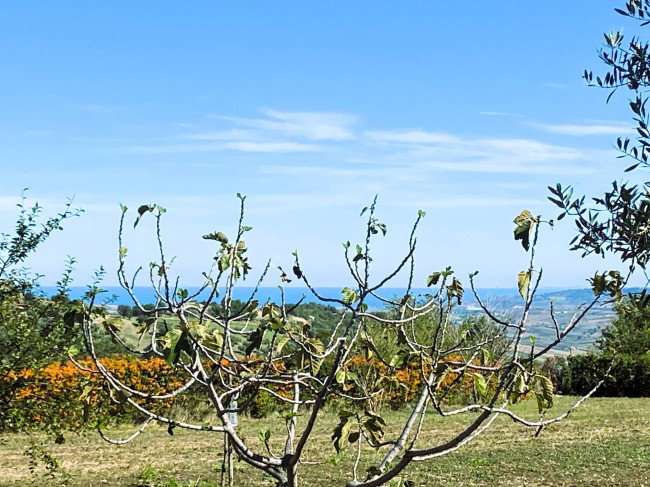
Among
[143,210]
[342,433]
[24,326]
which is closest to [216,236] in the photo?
[143,210]

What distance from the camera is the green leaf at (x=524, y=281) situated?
2477 millimetres

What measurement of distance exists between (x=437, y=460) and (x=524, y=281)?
826cm

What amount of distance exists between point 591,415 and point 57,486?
11.6m

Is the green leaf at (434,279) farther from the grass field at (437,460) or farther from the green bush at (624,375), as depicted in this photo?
the green bush at (624,375)

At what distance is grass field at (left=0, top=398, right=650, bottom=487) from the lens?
8.83 meters

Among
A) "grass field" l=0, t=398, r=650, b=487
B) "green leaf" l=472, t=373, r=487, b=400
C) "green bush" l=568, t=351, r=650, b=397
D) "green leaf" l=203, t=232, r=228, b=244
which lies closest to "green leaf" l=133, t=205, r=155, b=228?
"green leaf" l=203, t=232, r=228, b=244

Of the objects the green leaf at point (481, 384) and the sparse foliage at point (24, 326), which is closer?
the green leaf at point (481, 384)

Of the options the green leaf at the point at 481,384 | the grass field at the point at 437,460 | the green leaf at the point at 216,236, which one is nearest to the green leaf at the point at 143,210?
the green leaf at the point at 216,236

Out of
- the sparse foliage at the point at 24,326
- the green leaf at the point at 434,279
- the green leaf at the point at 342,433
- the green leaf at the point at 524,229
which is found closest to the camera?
the green leaf at the point at 524,229

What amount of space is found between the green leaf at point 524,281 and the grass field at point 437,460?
16.5 feet

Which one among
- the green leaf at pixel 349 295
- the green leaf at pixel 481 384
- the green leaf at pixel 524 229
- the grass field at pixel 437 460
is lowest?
the grass field at pixel 437 460

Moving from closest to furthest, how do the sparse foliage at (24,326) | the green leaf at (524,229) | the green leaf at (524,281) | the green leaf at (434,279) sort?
the green leaf at (524,229), the green leaf at (524,281), the green leaf at (434,279), the sparse foliage at (24,326)

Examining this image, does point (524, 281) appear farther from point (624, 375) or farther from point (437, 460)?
point (624, 375)

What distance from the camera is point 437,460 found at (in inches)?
398
